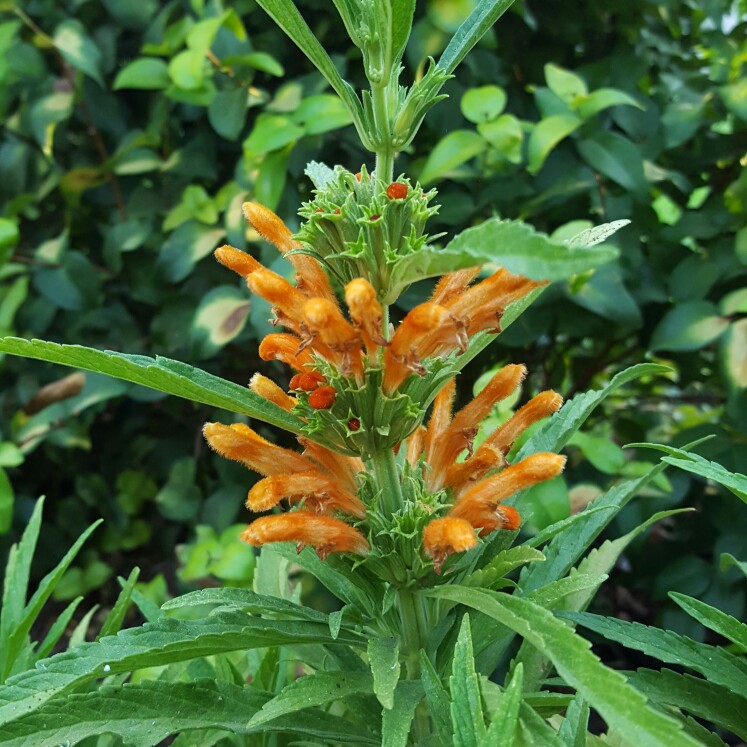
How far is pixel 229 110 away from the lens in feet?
4.81

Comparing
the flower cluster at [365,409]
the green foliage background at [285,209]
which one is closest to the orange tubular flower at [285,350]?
the flower cluster at [365,409]

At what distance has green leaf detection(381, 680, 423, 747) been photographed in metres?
0.53

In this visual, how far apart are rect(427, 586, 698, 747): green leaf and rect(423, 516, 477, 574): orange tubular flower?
A: 5cm

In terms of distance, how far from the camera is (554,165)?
4.67ft

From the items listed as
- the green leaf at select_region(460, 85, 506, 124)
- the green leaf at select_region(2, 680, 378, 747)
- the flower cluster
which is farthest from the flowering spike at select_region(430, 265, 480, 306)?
the green leaf at select_region(460, 85, 506, 124)

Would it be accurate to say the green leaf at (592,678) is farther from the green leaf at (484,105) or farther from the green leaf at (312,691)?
the green leaf at (484,105)

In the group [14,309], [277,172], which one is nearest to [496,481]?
[277,172]

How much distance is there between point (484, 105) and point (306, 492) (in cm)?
89

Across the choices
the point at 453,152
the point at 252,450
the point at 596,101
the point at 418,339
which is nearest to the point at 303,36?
the point at 418,339

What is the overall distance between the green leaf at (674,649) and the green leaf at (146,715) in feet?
0.82

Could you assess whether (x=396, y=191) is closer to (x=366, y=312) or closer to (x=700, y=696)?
(x=366, y=312)

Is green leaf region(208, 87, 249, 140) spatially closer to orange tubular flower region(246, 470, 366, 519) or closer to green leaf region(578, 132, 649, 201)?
green leaf region(578, 132, 649, 201)

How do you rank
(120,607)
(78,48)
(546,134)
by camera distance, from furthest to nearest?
1. (78,48)
2. (546,134)
3. (120,607)

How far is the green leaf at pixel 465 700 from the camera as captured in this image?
0.52 m
